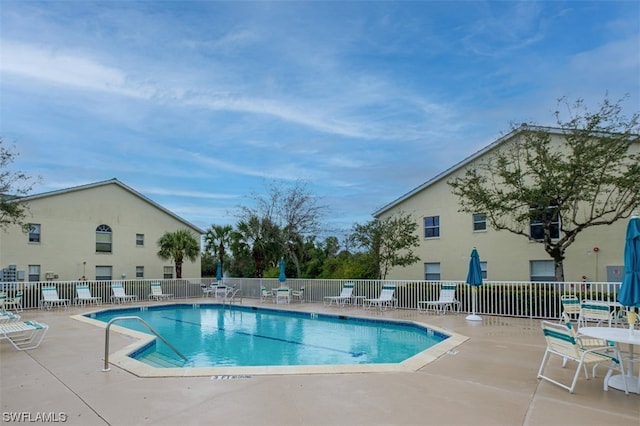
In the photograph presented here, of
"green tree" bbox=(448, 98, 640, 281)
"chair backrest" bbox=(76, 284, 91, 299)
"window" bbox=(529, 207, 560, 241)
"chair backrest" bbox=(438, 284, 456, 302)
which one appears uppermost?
"green tree" bbox=(448, 98, 640, 281)

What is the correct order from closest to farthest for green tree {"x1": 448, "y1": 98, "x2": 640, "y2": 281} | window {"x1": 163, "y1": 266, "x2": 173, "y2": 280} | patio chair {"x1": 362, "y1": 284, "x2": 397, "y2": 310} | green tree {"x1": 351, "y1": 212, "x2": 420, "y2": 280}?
green tree {"x1": 448, "y1": 98, "x2": 640, "y2": 281}, patio chair {"x1": 362, "y1": 284, "x2": 397, "y2": 310}, green tree {"x1": 351, "y1": 212, "x2": 420, "y2": 280}, window {"x1": 163, "y1": 266, "x2": 173, "y2": 280}

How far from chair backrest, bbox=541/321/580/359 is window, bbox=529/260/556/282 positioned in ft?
42.7

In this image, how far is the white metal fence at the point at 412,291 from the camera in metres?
11.8

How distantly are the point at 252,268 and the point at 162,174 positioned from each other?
930 centimetres

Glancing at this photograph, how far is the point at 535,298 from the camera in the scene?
1190 centimetres

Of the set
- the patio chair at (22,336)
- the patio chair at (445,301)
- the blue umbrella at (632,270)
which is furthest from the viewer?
the patio chair at (445,301)

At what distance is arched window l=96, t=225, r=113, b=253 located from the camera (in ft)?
80.0

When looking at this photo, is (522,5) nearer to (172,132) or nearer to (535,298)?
(535,298)

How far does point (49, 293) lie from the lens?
16.1m

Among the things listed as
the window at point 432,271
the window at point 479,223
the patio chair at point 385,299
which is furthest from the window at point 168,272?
the window at point 479,223

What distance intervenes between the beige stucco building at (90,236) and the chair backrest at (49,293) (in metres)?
5.69

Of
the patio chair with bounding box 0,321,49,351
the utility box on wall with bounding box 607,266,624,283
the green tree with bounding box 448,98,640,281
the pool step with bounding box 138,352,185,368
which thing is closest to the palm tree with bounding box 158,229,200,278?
the patio chair with bounding box 0,321,49,351

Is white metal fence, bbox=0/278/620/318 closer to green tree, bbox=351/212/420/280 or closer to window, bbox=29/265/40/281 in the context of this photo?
green tree, bbox=351/212/420/280

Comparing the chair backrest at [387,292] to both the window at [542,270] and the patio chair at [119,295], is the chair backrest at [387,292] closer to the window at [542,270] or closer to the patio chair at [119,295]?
the window at [542,270]
